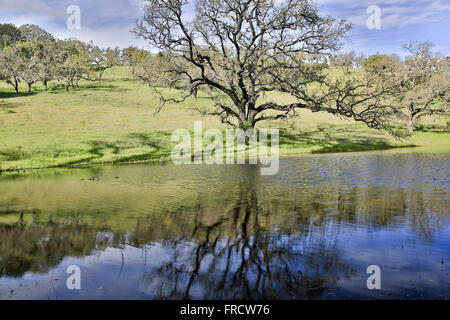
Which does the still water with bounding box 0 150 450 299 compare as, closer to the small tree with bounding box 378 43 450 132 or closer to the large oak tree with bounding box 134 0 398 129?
the large oak tree with bounding box 134 0 398 129

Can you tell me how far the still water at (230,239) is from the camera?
6895 millimetres

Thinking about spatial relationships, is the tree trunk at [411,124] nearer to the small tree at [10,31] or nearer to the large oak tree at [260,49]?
the large oak tree at [260,49]

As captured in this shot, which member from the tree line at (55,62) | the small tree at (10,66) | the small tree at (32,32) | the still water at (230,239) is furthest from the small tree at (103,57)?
the still water at (230,239)

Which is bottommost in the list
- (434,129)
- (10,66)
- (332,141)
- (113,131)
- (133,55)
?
(332,141)

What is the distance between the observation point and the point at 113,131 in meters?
44.2

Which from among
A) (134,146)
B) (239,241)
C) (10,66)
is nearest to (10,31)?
(10,66)

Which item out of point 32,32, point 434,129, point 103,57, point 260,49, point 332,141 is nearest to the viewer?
point 260,49

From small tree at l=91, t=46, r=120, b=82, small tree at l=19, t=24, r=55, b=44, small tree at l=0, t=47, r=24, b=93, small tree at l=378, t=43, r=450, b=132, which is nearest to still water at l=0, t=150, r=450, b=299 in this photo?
small tree at l=378, t=43, r=450, b=132

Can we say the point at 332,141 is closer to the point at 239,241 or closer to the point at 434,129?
the point at 434,129

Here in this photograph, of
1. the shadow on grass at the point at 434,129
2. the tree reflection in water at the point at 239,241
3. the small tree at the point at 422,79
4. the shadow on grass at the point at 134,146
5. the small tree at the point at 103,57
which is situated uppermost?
the small tree at the point at 103,57

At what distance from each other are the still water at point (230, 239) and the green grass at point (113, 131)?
15.4 m

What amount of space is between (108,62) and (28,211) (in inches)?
4410

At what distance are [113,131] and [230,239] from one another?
3729cm
